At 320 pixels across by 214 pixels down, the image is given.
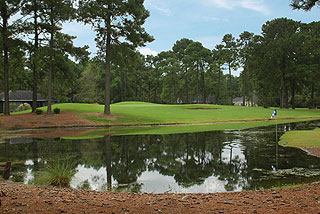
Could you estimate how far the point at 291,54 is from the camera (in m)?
63.9

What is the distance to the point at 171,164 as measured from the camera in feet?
42.5

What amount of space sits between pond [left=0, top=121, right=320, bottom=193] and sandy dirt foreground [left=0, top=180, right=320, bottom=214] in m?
1.74

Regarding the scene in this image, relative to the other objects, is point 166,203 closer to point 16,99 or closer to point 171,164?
point 171,164

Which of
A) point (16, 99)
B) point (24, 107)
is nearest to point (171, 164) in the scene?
point (24, 107)

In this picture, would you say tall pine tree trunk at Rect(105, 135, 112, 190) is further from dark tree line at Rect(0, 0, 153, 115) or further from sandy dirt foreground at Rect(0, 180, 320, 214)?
dark tree line at Rect(0, 0, 153, 115)

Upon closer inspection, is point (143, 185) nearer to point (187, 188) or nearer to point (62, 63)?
point (187, 188)

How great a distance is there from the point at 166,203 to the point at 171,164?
21.4ft

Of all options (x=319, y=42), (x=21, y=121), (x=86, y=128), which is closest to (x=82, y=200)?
(x=86, y=128)

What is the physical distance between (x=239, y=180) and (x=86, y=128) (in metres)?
23.1

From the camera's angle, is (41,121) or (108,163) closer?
(108,163)

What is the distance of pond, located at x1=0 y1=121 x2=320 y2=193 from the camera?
962 centimetres

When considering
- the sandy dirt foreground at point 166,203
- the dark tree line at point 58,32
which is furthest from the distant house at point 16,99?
the sandy dirt foreground at point 166,203

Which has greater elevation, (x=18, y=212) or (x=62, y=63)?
(x=62, y=63)

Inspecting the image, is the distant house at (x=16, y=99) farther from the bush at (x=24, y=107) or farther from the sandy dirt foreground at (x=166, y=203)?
the sandy dirt foreground at (x=166, y=203)
